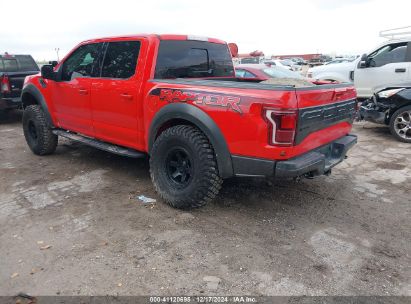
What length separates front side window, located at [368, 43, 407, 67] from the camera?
332 inches

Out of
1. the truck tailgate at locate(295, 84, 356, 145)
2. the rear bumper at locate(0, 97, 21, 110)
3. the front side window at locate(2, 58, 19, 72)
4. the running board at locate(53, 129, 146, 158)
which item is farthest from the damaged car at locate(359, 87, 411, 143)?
the front side window at locate(2, 58, 19, 72)

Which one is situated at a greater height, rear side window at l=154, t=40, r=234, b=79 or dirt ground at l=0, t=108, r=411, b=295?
rear side window at l=154, t=40, r=234, b=79

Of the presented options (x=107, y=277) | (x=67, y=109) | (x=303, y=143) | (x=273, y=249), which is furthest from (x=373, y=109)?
(x=107, y=277)

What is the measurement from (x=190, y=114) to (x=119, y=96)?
3.76 ft

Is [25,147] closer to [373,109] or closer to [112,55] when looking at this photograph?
[112,55]

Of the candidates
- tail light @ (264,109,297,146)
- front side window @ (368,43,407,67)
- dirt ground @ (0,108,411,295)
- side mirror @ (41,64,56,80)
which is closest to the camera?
dirt ground @ (0,108,411,295)

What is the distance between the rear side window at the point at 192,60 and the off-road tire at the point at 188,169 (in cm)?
79

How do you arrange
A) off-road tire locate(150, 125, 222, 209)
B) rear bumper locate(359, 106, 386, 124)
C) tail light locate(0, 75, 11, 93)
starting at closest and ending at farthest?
1. off-road tire locate(150, 125, 222, 209)
2. rear bumper locate(359, 106, 386, 124)
3. tail light locate(0, 75, 11, 93)

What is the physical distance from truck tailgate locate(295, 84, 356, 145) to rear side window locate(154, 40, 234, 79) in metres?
1.68

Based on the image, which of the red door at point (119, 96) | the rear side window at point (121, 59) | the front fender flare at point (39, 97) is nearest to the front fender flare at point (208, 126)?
the red door at point (119, 96)

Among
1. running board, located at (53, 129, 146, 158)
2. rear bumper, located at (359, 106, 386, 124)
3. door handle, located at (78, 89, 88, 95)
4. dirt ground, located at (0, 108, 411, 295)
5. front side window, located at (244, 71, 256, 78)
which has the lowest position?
dirt ground, located at (0, 108, 411, 295)

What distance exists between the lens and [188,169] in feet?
12.1

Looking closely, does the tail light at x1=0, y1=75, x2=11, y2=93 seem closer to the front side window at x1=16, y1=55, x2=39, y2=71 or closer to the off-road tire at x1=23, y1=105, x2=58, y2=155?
the front side window at x1=16, y1=55, x2=39, y2=71

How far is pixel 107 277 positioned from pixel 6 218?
1.67 m
